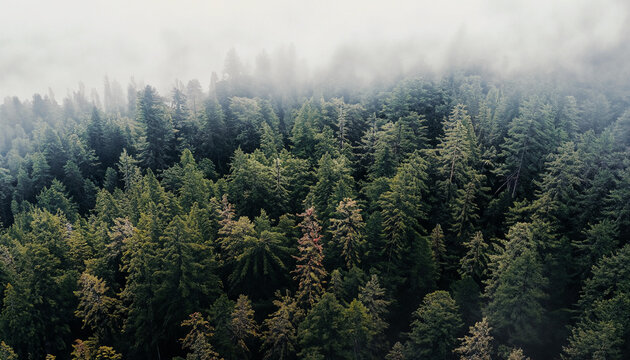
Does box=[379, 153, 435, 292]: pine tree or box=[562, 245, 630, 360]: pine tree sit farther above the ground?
box=[379, 153, 435, 292]: pine tree

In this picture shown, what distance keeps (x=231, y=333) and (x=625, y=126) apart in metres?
46.8

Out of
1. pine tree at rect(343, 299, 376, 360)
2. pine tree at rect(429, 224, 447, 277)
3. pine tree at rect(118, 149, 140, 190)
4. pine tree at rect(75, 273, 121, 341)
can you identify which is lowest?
pine tree at rect(343, 299, 376, 360)

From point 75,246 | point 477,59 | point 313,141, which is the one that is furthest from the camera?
point 477,59

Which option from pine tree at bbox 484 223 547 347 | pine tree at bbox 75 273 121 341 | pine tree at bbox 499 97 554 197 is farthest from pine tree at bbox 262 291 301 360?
pine tree at bbox 499 97 554 197

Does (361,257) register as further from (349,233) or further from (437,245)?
(437,245)

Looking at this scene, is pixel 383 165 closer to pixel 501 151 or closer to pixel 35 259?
pixel 501 151

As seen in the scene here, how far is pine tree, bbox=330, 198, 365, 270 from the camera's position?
3616 centimetres

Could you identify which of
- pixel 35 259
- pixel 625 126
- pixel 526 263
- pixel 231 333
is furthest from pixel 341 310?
pixel 625 126

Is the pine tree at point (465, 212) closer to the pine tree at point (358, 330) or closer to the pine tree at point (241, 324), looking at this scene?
the pine tree at point (358, 330)

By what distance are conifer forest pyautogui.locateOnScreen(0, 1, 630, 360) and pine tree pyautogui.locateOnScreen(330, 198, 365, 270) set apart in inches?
8.7

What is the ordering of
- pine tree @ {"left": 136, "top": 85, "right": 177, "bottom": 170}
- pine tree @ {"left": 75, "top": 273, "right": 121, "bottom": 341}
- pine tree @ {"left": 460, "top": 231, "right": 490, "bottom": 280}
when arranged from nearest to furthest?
1. pine tree @ {"left": 75, "top": 273, "right": 121, "bottom": 341}
2. pine tree @ {"left": 460, "top": 231, "right": 490, "bottom": 280}
3. pine tree @ {"left": 136, "top": 85, "right": 177, "bottom": 170}

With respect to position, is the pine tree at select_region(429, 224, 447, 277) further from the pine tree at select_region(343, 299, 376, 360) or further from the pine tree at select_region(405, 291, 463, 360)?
the pine tree at select_region(343, 299, 376, 360)

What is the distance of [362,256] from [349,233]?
3.64m

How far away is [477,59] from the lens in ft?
278
